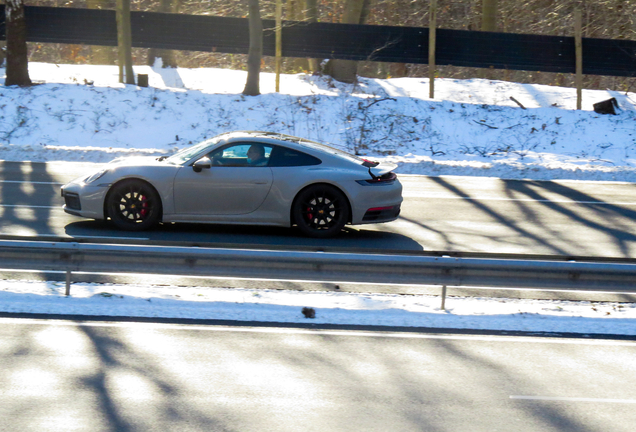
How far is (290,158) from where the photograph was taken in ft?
31.3

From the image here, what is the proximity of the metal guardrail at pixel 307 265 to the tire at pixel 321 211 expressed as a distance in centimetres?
293

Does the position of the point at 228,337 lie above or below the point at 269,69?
below

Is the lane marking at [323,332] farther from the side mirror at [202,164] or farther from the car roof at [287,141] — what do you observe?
the car roof at [287,141]

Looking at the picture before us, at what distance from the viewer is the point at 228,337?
5.86 metres

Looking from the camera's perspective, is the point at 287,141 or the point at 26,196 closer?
the point at 287,141

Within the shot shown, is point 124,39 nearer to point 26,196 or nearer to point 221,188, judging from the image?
point 26,196

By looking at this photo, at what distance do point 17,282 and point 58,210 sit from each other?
385 cm

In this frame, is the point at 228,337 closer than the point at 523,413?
No

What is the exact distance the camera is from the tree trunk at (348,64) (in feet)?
78.7

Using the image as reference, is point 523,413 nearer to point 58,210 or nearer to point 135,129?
point 58,210

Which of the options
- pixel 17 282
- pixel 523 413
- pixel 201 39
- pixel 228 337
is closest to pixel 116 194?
pixel 17 282

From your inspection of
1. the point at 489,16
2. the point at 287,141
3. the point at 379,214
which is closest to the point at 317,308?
the point at 379,214

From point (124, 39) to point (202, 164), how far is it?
1473cm

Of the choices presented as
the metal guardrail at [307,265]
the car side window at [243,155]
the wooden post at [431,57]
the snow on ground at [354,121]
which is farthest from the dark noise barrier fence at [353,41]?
the metal guardrail at [307,265]
